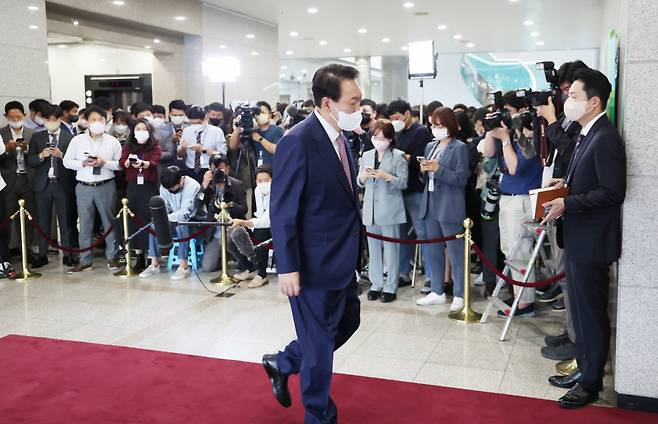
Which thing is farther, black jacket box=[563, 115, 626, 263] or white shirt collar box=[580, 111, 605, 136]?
white shirt collar box=[580, 111, 605, 136]

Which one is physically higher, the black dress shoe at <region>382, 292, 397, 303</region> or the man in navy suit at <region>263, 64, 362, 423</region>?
the man in navy suit at <region>263, 64, 362, 423</region>

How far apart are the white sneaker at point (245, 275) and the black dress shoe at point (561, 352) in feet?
11.0

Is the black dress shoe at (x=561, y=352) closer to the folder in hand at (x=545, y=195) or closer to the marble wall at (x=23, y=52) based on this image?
the folder in hand at (x=545, y=195)

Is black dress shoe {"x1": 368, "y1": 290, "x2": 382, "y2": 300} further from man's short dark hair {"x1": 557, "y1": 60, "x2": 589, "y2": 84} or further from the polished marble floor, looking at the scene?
man's short dark hair {"x1": 557, "y1": 60, "x2": 589, "y2": 84}

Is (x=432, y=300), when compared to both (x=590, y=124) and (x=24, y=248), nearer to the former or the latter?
(x=590, y=124)

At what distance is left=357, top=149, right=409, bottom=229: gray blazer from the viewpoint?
5969mm

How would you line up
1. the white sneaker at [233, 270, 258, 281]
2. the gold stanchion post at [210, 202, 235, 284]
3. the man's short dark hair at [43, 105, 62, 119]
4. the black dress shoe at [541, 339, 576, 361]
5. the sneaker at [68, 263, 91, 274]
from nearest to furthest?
1. the black dress shoe at [541, 339, 576, 361]
2. the gold stanchion post at [210, 202, 235, 284]
3. the white sneaker at [233, 270, 258, 281]
4. the sneaker at [68, 263, 91, 274]
5. the man's short dark hair at [43, 105, 62, 119]

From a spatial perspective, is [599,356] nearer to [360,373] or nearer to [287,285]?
[360,373]

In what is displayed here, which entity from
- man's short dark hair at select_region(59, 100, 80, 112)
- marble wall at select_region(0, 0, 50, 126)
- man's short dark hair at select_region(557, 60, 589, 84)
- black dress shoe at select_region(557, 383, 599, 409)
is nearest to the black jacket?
black dress shoe at select_region(557, 383, 599, 409)

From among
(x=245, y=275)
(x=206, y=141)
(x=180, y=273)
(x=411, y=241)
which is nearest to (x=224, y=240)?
(x=245, y=275)

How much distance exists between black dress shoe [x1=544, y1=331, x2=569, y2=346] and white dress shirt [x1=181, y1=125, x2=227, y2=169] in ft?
14.8

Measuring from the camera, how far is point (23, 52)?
8.62 m

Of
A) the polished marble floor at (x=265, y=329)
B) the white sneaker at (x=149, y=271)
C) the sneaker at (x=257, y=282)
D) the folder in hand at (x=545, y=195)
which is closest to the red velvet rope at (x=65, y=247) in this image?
the polished marble floor at (x=265, y=329)

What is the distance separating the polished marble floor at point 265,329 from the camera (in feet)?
14.3
